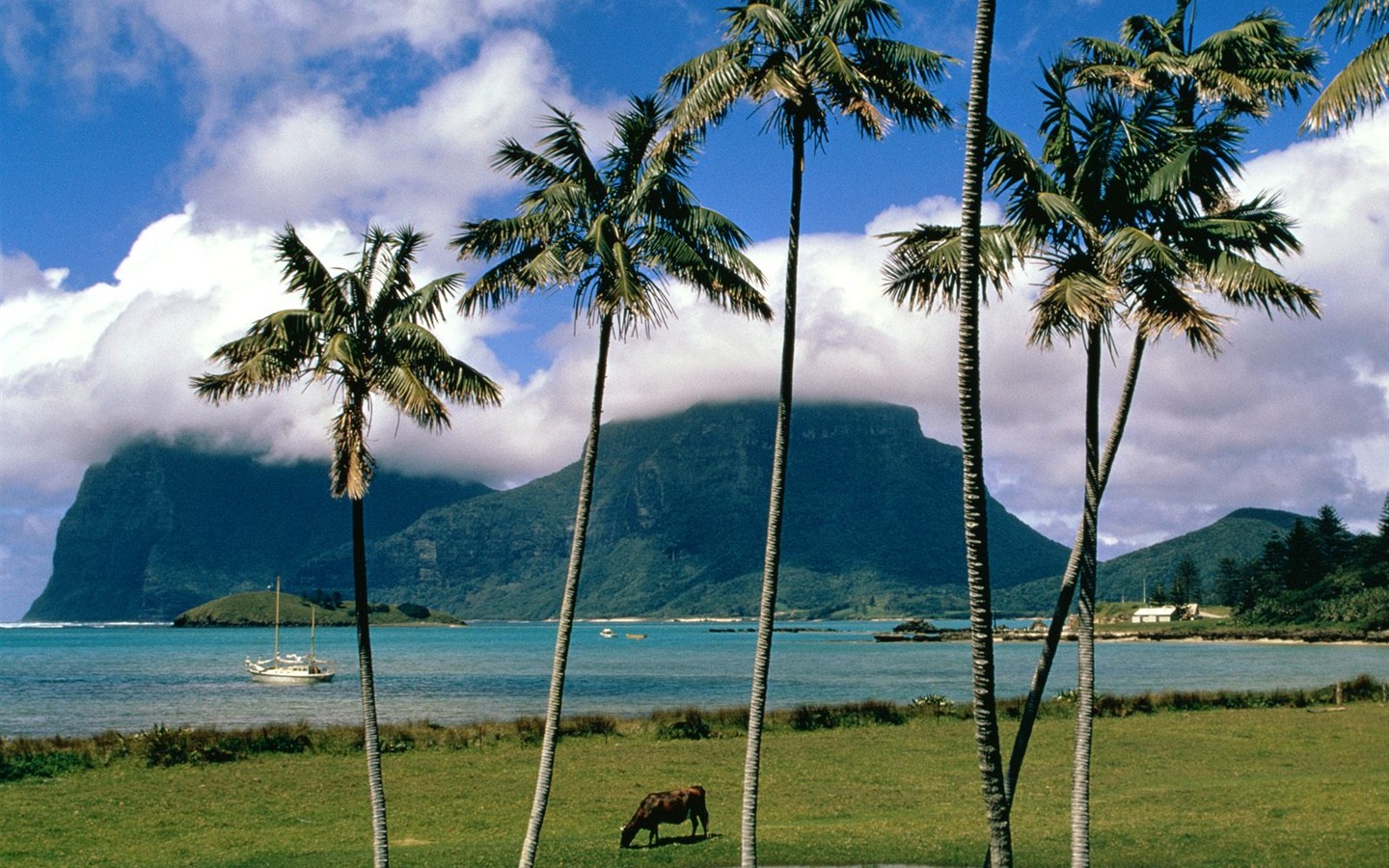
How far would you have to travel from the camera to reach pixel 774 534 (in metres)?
16.8

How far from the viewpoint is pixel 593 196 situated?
1823 cm

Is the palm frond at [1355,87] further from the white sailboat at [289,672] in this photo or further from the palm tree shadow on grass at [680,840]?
the white sailboat at [289,672]

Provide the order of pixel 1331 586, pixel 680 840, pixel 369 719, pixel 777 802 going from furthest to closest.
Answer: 1. pixel 1331 586
2. pixel 777 802
3. pixel 680 840
4. pixel 369 719

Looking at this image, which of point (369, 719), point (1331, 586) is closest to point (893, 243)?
point (369, 719)

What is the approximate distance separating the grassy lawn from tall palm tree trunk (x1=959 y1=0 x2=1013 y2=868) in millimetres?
9692

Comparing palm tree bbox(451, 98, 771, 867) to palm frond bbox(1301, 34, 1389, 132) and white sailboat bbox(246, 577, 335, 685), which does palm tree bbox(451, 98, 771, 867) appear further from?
white sailboat bbox(246, 577, 335, 685)

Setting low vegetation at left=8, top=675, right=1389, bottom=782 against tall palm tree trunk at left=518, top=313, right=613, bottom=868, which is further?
low vegetation at left=8, top=675, right=1389, bottom=782

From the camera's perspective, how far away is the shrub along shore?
21688 millimetres

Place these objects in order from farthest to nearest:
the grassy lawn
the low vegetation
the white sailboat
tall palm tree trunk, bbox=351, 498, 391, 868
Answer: the white sailboat, the low vegetation, the grassy lawn, tall palm tree trunk, bbox=351, 498, 391, 868

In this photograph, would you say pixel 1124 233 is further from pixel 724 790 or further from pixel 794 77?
pixel 724 790

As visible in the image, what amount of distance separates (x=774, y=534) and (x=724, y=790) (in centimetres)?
1698

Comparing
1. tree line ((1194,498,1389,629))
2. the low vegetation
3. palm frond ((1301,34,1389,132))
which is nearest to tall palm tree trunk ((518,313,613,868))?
palm frond ((1301,34,1389,132))

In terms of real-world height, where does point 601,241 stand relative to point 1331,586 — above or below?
above

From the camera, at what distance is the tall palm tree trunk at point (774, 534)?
52.4 feet
